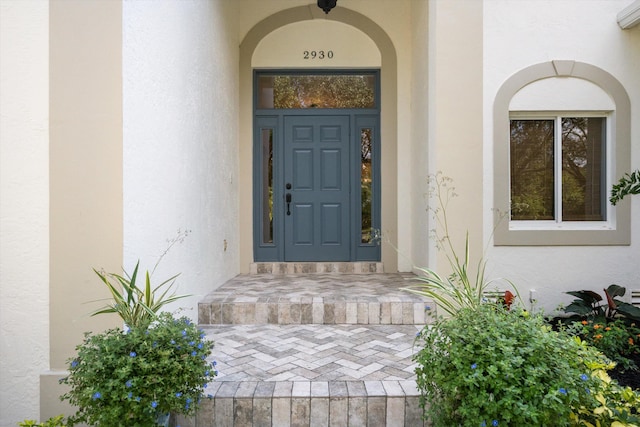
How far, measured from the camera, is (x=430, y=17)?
13.0 feet

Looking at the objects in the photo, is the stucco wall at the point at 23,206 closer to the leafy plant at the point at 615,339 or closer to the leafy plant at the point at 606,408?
the leafy plant at the point at 606,408

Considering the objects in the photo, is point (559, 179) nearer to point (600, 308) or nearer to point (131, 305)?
point (600, 308)

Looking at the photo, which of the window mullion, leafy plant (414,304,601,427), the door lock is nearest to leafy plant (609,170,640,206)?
the window mullion

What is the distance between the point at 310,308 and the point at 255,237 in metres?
2.07

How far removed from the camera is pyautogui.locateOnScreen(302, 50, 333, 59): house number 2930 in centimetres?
528

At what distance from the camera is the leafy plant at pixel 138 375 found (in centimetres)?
169

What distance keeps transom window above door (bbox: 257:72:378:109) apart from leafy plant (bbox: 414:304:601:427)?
13.4ft

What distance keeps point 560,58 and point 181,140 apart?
152 inches

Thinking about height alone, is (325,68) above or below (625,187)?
above

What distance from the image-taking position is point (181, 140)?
3.15m

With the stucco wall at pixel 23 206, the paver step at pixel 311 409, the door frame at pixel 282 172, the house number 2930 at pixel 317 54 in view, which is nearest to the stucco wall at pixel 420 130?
the door frame at pixel 282 172

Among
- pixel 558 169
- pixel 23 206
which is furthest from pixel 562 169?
pixel 23 206

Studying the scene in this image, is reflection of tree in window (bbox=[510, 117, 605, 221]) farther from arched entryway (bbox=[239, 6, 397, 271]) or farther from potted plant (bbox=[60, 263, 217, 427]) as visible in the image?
potted plant (bbox=[60, 263, 217, 427])

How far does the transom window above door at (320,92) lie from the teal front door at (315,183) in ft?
0.73
